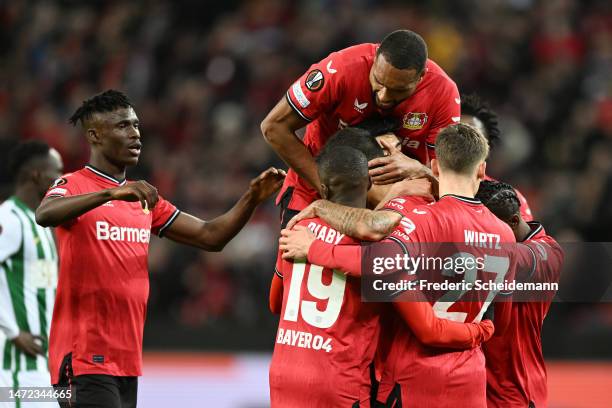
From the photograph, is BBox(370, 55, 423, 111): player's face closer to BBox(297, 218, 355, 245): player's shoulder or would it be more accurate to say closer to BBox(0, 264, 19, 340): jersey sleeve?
BBox(297, 218, 355, 245): player's shoulder

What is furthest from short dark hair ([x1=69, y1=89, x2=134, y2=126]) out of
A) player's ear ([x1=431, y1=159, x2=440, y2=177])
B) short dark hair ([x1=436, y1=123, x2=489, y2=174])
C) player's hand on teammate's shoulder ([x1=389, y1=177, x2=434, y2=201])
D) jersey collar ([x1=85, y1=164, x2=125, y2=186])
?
short dark hair ([x1=436, y1=123, x2=489, y2=174])

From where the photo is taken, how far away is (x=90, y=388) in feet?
17.6

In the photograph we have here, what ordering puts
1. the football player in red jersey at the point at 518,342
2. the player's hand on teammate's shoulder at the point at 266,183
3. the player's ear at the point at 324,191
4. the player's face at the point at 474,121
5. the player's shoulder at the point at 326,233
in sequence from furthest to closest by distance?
the player's face at the point at 474,121, the player's hand on teammate's shoulder at the point at 266,183, the football player in red jersey at the point at 518,342, the player's ear at the point at 324,191, the player's shoulder at the point at 326,233

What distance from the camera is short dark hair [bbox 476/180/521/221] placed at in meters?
5.33

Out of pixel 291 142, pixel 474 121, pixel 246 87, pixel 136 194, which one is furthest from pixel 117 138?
pixel 246 87

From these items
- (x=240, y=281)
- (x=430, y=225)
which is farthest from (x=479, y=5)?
(x=430, y=225)

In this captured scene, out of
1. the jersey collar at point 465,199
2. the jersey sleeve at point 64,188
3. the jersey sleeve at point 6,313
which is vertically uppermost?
the jersey collar at point 465,199

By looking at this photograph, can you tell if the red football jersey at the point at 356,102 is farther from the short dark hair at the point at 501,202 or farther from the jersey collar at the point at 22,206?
the jersey collar at the point at 22,206

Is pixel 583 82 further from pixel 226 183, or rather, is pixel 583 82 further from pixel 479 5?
pixel 226 183

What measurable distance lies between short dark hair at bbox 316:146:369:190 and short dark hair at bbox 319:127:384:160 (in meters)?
0.23

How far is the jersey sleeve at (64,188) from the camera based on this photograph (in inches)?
216

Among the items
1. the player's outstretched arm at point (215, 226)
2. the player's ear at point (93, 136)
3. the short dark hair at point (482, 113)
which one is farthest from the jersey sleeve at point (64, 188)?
the short dark hair at point (482, 113)

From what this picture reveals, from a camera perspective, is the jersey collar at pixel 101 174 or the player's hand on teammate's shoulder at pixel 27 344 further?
the player's hand on teammate's shoulder at pixel 27 344

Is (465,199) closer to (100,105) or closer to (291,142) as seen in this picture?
(291,142)
